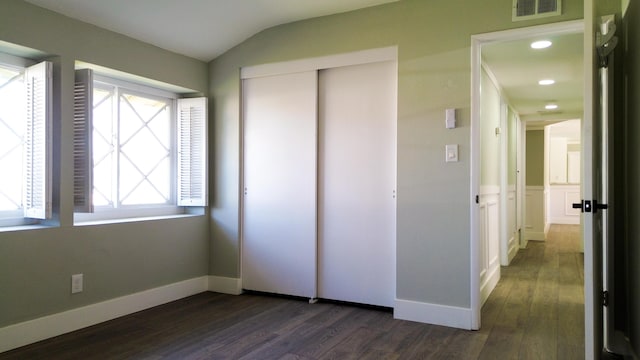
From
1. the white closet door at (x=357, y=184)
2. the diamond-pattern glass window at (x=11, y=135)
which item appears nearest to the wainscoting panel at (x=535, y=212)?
the white closet door at (x=357, y=184)

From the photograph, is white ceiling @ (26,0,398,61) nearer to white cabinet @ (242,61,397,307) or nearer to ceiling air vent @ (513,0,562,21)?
white cabinet @ (242,61,397,307)

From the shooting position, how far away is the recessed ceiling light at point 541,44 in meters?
3.61

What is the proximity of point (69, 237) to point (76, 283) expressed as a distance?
1.08ft

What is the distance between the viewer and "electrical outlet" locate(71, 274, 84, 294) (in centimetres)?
308

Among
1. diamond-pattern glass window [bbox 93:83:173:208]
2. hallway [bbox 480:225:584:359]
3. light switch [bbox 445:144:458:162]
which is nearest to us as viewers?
hallway [bbox 480:225:584:359]

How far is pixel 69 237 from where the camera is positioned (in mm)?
3066

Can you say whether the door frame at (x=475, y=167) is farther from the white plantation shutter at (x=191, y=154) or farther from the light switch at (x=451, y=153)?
the white plantation shutter at (x=191, y=154)

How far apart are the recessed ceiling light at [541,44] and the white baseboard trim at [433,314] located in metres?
2.22

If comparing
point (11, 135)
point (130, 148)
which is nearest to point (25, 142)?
point (11, 135)

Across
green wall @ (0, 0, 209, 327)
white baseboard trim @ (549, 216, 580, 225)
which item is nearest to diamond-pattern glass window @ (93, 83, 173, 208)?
green wall @ (0, 0, 209, 327)

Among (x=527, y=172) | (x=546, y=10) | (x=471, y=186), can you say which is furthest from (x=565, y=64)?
(x=527, y=172)

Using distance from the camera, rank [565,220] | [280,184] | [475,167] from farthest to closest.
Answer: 1. [565,220]
2. [280,184]
3. [475,167]

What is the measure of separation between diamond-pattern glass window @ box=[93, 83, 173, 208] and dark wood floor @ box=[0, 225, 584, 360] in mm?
986

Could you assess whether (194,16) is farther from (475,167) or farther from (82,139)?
(475,167)
